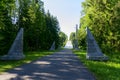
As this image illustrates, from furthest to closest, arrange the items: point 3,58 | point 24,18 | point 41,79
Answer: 1. point 24,18
2. point 3,58
3. point 41,79

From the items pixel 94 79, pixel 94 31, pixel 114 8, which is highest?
pixel 114 8

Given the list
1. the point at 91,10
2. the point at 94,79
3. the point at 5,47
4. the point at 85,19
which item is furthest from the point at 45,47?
the point at 94,79

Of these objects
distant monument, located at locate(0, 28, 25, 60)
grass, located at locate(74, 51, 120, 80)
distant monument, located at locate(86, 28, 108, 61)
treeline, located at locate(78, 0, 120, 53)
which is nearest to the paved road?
grass, located at locate(74, 51, 120, 80)

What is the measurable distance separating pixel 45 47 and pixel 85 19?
3031cm

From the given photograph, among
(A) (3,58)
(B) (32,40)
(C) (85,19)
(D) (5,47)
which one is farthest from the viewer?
(B) (32,40)

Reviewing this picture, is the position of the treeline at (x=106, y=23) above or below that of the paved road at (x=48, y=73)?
above

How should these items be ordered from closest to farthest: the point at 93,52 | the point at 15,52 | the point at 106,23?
the point at 15,52 < the point at 93,52 < the point at 106,23

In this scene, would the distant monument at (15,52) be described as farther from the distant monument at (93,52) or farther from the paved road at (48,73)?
the paved road at (48,73)

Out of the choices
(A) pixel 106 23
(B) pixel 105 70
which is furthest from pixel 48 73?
(A) pixel 106 23

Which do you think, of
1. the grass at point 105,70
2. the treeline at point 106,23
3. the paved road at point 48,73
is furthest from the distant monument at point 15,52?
the treeline at point 106,23

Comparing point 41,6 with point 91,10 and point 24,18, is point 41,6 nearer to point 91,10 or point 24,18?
point 24,18

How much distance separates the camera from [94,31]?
170 feet

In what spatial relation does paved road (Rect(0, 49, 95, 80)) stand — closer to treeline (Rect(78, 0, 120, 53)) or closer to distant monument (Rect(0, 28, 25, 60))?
distant monument (Rect(0, 28, 25, 60))

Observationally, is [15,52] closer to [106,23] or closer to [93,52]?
[93,52]
